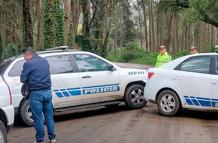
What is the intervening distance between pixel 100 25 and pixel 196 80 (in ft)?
122

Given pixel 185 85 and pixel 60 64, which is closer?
pixel 185 85

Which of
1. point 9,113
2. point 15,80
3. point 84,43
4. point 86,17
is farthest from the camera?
point 86,17

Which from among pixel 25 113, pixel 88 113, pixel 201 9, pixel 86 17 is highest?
pixel 86 17

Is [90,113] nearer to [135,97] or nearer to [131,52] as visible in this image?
[135,97]

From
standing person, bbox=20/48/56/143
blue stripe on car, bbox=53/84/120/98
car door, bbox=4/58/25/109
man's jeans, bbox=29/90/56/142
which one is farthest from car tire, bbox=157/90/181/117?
standing person, bbox=20/48/56/143

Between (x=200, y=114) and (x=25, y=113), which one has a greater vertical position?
(x=25, y=113)

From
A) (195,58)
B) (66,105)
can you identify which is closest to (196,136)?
(195,58)

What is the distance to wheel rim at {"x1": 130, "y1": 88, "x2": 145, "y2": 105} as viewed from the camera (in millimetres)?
13969

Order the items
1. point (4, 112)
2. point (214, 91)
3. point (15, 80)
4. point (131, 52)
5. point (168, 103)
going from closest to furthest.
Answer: point (4, 112) → point (214, 91) → point (15, 80) → point (168, 103) → point (131, 52)

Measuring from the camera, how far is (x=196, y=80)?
1187cm

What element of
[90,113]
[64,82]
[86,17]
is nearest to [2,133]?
[64,82]

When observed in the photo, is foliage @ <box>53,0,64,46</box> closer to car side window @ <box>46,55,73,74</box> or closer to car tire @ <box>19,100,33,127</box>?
car side window @ <box>46,55,73,74</box>

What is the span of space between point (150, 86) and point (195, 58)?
1383 millimetres

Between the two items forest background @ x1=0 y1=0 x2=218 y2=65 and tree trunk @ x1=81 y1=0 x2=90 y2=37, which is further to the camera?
tree trunk @ x1=81 y1=0 x2=90 y2=37
